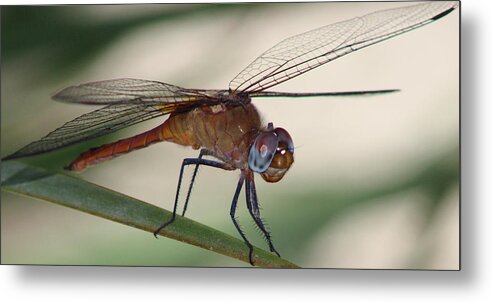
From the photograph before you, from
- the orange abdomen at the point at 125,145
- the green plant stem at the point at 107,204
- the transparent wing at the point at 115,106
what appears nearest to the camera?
the green plant stem at the point at 107,204

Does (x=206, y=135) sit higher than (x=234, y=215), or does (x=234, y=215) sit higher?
(x=206, y=135)

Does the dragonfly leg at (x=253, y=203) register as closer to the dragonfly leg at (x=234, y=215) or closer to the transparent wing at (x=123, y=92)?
the dragonfly leg at (x=234, y=215)

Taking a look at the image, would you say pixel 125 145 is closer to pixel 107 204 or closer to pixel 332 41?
pixel 107 204

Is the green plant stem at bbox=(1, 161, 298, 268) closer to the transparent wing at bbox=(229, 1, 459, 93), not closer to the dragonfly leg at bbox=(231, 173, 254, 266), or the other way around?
the dragonfly leg at bbox=(231, 173, 254, 266)

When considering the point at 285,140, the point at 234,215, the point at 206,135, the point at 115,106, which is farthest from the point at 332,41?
the point at 115,106

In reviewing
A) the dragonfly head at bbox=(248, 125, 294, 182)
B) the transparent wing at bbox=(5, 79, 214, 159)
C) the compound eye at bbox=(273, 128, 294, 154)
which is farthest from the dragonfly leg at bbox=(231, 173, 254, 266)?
the transparent wing at bbox=(5, 79, 214, 159)

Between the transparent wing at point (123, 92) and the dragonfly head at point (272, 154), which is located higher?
the transparent wing at point (123, 92)

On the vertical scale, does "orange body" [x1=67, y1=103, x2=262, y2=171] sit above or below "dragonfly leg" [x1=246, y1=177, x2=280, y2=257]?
above

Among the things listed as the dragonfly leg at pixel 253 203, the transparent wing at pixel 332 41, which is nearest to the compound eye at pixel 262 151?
the dragonfly leg at pixel 253 203
